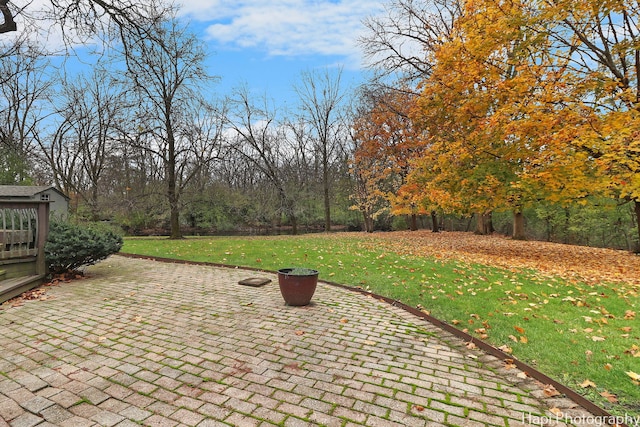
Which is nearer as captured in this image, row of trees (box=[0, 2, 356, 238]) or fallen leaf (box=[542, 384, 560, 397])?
fallen leaf (box=[542, 384, 560, 397])

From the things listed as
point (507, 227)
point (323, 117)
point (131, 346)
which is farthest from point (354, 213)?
point (131, 346)

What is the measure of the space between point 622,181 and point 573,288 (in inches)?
145

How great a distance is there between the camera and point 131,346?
348cm

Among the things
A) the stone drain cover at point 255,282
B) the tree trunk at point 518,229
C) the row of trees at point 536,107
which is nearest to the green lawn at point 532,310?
the stone drain cover at point 255,282

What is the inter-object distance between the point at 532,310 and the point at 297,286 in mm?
3479

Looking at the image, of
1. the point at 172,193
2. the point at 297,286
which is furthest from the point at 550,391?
the point at 172,193

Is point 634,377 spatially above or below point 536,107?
below

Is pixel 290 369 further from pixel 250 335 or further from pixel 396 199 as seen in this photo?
pixel 396 199

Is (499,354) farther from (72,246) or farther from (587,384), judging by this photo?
(72,246)

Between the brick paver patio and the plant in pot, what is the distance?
151 millimetres

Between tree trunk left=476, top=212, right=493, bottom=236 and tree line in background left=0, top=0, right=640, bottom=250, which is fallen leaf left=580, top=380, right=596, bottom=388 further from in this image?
tree trunk left=476, top=212, right=493, bottom=236

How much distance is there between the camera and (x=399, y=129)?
2125cm

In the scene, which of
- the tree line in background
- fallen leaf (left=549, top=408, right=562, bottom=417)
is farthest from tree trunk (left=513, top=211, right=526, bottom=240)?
fallen leaf (left=549, top=408, right=562, bottom=417)

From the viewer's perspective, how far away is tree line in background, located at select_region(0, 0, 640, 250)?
8023 millimetres
